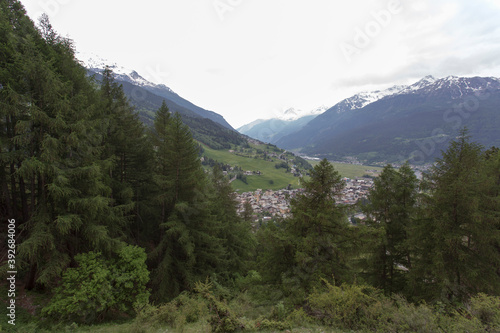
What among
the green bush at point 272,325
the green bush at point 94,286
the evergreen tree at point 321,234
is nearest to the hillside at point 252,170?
the green bush at point 94,286

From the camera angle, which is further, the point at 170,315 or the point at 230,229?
the point at 230,229

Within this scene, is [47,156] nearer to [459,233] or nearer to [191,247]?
[191,247]

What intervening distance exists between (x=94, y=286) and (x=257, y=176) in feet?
470

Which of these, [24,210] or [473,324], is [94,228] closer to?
[24,210]

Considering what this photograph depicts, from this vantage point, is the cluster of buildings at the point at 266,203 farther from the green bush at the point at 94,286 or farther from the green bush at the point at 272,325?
the green bush at the point at 272,325

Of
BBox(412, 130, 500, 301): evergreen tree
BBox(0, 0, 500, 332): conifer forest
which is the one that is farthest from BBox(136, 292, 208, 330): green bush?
BBox(412, 130, 500, 301): evergreen tree

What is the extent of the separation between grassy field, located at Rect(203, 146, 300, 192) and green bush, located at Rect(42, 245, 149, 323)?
103 m

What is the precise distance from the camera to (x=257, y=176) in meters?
153

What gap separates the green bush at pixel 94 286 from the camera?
9.84 m

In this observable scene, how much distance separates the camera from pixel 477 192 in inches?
435

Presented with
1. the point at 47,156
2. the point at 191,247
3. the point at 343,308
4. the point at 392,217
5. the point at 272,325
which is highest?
the point at 47,156

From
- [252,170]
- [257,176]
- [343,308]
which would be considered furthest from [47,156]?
[252,170]

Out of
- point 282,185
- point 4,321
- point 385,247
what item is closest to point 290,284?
point 385,247

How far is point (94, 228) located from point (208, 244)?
26.8 feet
